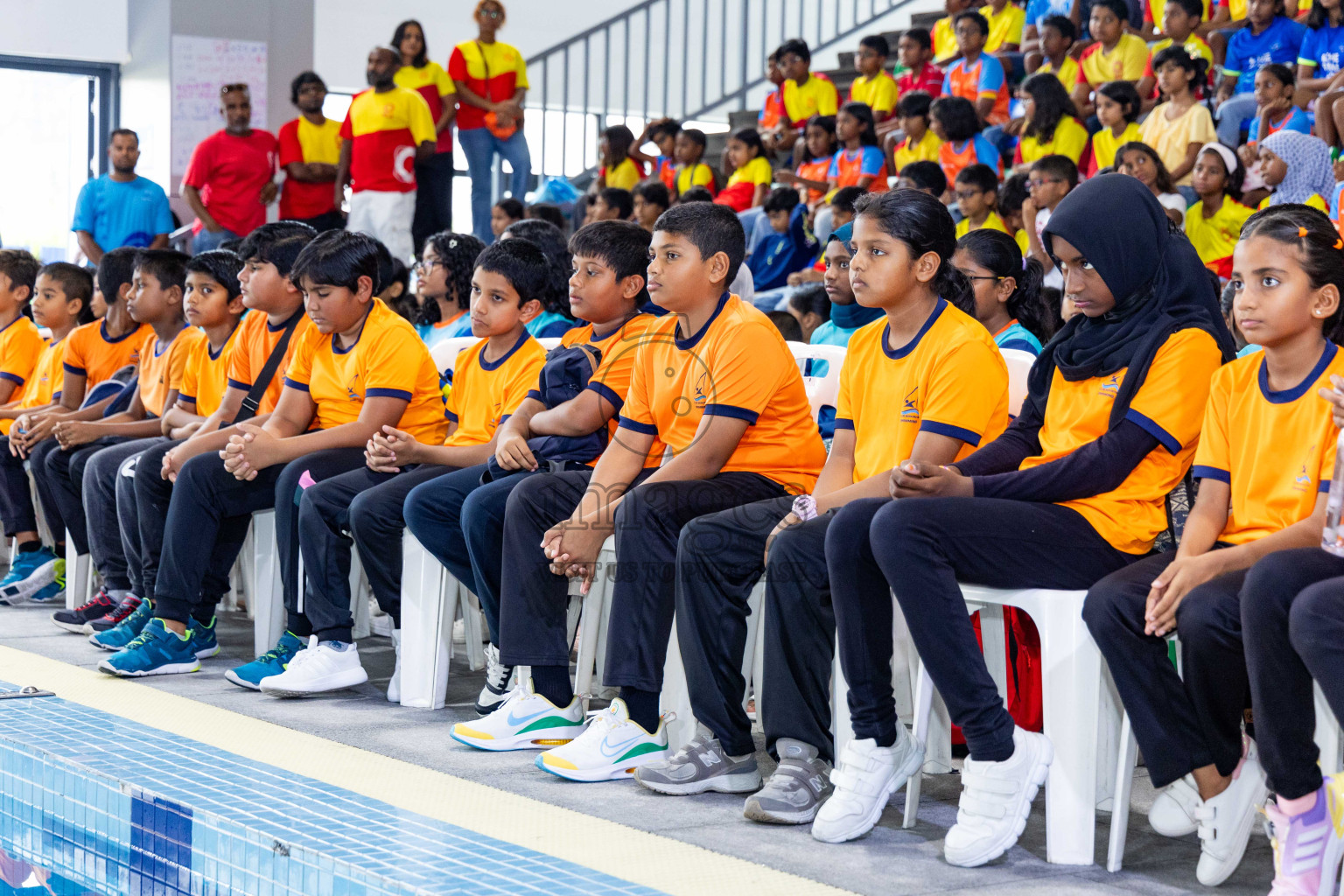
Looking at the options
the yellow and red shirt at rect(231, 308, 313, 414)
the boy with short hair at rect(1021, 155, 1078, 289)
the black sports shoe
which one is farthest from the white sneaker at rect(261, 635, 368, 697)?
the boy with short hair at rect(1021, 155, 1078, 289)

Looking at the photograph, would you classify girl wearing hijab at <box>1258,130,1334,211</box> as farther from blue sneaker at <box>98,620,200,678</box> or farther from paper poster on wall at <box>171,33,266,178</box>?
paper poster on wall at <box>171,33,266,178</box>

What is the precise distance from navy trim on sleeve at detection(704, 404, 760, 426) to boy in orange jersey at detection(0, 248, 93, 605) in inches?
116

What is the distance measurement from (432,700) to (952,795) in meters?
1.26

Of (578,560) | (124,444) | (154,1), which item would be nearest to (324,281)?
(124,444)

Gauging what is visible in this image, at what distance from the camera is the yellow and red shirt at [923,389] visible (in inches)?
99.7

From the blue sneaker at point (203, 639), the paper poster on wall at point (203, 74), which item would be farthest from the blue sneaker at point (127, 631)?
the paper poster on wall at point (203, 74)

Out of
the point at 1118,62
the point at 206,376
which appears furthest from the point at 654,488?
the point at 1118,62

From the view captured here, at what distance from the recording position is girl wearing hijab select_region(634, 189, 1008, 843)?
2.44 m

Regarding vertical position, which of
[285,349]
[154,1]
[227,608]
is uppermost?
[154,1]

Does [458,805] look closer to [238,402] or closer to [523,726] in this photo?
[523,726]

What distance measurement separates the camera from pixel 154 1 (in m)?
9.24

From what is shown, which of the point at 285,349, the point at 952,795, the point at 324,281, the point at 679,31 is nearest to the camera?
the point at 952,795

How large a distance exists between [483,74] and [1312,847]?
290 inches

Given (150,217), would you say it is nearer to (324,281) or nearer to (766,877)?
(324,281)
